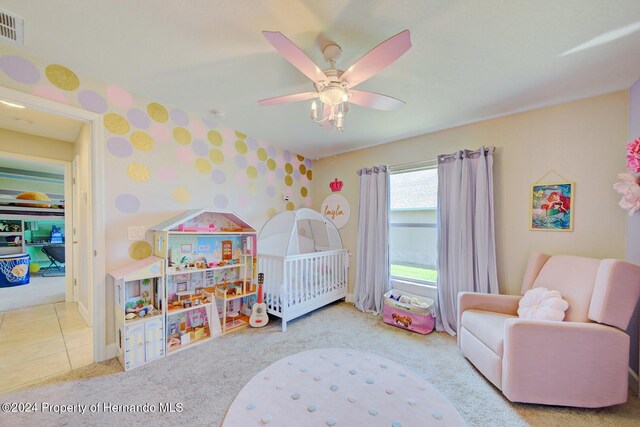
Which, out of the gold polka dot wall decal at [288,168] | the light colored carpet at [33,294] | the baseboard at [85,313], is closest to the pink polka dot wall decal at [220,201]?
the gold polka dot wall decal at [288,168]

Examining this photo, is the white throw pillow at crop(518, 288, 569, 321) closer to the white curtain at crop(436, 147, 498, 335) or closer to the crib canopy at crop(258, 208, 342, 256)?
the white curtain at crop(436, 147, 498, 335)

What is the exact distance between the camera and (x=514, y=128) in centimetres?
249

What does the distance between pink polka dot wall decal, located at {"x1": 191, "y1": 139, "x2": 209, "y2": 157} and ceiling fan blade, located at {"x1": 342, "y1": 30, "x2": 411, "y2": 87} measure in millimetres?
1987

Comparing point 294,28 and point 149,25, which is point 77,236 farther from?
point 294,28

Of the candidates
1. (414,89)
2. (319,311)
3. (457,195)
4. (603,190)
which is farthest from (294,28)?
(319,311)

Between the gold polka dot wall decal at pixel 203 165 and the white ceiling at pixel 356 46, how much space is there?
24.5 inches

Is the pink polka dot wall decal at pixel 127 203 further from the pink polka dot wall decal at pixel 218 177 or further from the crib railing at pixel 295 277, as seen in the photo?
the crib railing at pixel 295 277

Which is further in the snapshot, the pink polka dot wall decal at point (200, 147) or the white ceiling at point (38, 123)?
the pink polka dot wall decal at point (200, 147)

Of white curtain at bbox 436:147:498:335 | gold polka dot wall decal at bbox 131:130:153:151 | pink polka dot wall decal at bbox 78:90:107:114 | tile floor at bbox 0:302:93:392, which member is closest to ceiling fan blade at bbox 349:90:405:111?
white curtain at bbox 436:147:498:335

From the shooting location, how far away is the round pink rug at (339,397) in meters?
1.47

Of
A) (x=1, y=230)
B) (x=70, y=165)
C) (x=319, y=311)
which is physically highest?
(x=70, y=165)

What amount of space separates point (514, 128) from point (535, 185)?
2.08 ft

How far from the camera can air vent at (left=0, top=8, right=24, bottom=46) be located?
1.40 m

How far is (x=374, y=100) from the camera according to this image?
5.49 ft
